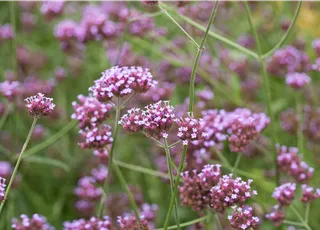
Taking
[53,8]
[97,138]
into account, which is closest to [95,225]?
[97,138]

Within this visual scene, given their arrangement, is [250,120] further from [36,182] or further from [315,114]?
[36,182]

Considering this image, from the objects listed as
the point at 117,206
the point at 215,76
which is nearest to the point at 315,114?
the point at 215,76

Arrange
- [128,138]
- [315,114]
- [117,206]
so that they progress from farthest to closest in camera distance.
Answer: [128,138] < [315,114] < [117,206]

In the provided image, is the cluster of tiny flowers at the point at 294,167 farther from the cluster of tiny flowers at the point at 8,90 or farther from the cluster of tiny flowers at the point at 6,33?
the cluster of tiny flowers at the point at 6,33

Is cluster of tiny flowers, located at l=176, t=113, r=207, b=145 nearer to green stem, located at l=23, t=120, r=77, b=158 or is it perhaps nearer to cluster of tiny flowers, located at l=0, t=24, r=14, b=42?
green stem, located at l=23, t=120, r=77, b=158

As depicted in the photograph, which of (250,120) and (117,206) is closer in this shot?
(250,120)

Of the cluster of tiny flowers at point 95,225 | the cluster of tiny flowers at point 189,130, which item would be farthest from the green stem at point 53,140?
the cluster of tiny flowers at point 189,130

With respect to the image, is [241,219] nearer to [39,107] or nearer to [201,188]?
[201,188]
